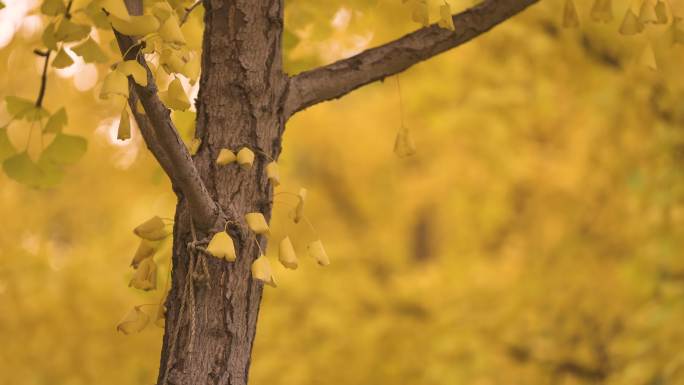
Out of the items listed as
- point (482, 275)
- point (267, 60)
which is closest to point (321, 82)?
point (267, 60)

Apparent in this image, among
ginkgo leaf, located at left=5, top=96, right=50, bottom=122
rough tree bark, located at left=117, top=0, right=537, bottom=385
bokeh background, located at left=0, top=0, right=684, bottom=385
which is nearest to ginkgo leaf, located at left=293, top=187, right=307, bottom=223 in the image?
rough tree bark, located at left=117, top=0, right=537, bottom=385

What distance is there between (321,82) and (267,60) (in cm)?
12

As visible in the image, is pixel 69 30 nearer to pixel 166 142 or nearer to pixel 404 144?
pixel 166 142

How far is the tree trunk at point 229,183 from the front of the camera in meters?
1.50

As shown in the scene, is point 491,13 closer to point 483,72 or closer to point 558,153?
point 483,72

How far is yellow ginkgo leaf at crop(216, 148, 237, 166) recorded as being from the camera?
1.52 m

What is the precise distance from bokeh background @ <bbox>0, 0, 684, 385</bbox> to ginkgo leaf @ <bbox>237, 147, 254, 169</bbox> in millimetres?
918

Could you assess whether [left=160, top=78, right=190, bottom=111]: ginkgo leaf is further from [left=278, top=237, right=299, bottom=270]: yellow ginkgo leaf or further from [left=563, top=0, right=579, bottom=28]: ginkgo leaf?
[left=563, top=0, right=579, bottom=28]: ginkgo leaf

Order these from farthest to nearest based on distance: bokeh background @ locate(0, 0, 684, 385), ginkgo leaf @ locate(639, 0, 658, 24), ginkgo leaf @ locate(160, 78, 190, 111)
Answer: bokeh background @ locate(0, 0, 684, 385) < ginkgo leaf @ locate(639, 0, 658, 24) < ginkgo leaf @ locate(160, 78, 190, 111)

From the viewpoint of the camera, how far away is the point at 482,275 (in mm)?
5195

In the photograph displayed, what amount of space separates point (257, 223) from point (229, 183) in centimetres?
12

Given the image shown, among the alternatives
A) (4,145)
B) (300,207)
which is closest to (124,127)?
(300,207)

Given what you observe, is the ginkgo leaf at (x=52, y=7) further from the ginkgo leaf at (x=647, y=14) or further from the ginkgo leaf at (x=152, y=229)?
the ginkgo leaf at (x=647, y=14)

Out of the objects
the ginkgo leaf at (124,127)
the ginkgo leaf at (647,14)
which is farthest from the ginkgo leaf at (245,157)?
the ginkgo leaf at (647,14)
